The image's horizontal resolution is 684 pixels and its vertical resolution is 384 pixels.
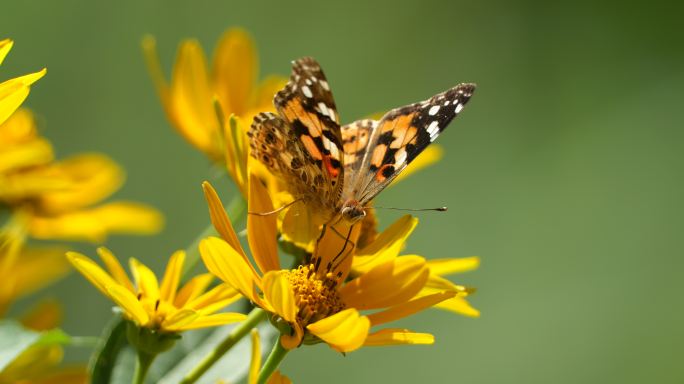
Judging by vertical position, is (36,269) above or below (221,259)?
below

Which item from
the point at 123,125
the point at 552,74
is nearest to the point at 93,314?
the point at 123,125

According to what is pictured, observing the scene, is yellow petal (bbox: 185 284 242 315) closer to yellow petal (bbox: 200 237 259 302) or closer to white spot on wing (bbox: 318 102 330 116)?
yellow petal (bbox: 200 237 259 302)

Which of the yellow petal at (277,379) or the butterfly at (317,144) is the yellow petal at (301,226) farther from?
the yellow petal at (277,379)

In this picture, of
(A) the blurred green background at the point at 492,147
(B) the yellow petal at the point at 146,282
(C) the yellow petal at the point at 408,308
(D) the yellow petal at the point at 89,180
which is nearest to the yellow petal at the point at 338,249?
(C) the yellow petal at the point at 408,308

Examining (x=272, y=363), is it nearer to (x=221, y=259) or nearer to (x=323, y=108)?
(x=221, y=259)

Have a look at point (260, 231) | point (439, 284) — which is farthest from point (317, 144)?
point (439, 284)
